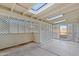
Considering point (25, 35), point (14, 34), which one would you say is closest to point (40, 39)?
point (25, 35)

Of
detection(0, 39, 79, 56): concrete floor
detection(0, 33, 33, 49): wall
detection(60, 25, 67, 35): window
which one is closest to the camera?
detection(0, 39, 79, 56): concrete floor

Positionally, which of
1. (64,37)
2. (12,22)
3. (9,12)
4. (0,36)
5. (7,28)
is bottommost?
(64,37)

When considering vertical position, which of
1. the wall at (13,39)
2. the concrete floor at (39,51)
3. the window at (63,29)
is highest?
the window at (63,29)

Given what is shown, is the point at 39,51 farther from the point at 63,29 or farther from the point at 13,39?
the point at 63,29

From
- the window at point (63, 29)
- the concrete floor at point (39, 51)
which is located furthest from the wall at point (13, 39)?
the window at point (63, 29)

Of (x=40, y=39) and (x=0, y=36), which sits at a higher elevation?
(x=0, y=36)

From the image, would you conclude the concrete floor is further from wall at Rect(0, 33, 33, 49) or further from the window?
the window

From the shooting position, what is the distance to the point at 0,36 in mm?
3201

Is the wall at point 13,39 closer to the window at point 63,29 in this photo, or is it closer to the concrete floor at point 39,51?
the concrete floor at point 39,51

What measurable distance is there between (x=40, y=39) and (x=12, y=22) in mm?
2294

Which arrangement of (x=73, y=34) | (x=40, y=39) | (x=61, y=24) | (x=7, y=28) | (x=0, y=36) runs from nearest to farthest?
(x=0, y=36)
(x=7, y=28)
(x=40, y=39)
(x=73, y=34)
(x=61, y=24)

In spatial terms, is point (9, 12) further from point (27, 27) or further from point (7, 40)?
point (27, 27)

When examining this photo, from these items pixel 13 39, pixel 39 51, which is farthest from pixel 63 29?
pixel 13 39

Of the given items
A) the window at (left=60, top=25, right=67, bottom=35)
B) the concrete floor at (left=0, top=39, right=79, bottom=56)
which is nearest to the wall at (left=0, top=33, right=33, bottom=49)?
the concrete floor at (left=0, top=39, right=79, bottom=56)
